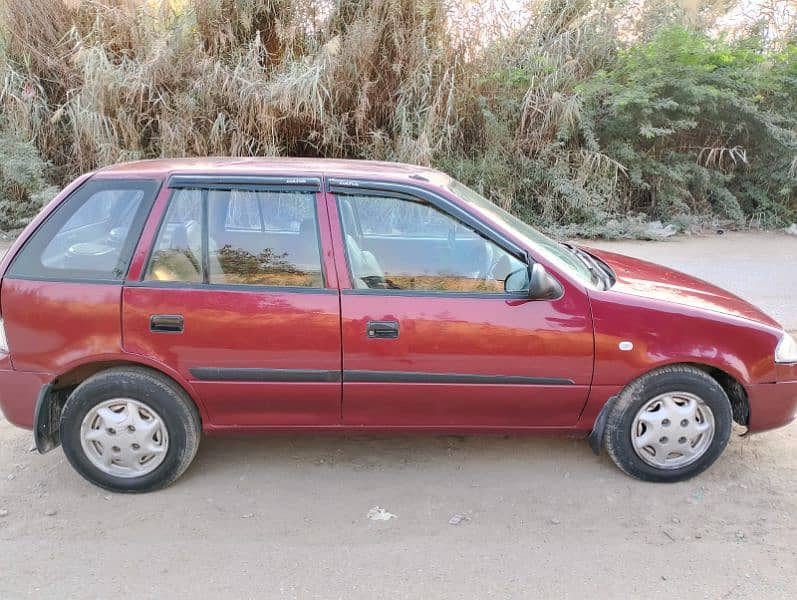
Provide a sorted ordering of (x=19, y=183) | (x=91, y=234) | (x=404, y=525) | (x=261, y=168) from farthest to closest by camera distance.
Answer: (x=19, y=183), (x=261, y=168), (x=91, y=234), (x=404, y=525)

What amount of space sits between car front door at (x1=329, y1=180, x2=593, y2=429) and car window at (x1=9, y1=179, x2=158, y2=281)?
1016mm

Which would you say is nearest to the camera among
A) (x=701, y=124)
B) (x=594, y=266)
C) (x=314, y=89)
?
(x=594, y=266)

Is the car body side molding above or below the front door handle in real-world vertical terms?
below

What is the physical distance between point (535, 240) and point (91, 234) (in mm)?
2332

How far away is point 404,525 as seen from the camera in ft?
10.4

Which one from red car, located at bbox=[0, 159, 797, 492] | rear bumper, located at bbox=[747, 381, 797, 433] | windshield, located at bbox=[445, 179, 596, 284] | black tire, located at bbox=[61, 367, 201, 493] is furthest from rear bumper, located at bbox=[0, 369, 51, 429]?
rear bumper, located at bbox=[747, 381, 797, 433]

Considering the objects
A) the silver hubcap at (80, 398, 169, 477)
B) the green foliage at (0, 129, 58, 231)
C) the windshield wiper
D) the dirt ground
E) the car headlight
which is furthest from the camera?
the green foliage at (0, 129, 58, 231)

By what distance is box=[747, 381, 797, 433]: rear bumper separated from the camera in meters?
3.47

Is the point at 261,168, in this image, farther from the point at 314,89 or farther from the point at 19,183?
the point at 19,183

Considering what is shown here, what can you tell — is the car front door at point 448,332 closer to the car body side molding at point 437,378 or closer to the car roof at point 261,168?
the car body side molding at point 437,378

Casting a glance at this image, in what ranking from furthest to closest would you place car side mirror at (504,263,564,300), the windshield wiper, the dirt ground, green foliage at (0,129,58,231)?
green foliage at (0,129,58,231) → the windshield wiper → car side mirror at (504,263,564,300) → the dirt ground

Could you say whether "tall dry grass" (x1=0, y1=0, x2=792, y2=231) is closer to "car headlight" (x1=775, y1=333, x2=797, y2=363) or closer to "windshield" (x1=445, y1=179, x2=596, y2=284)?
"windshield" (x1=445, y1=179, x2=596, y2=284)

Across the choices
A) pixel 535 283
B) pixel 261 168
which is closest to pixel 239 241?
pixel 261 168

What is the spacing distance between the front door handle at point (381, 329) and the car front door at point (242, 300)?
0.18 metres
